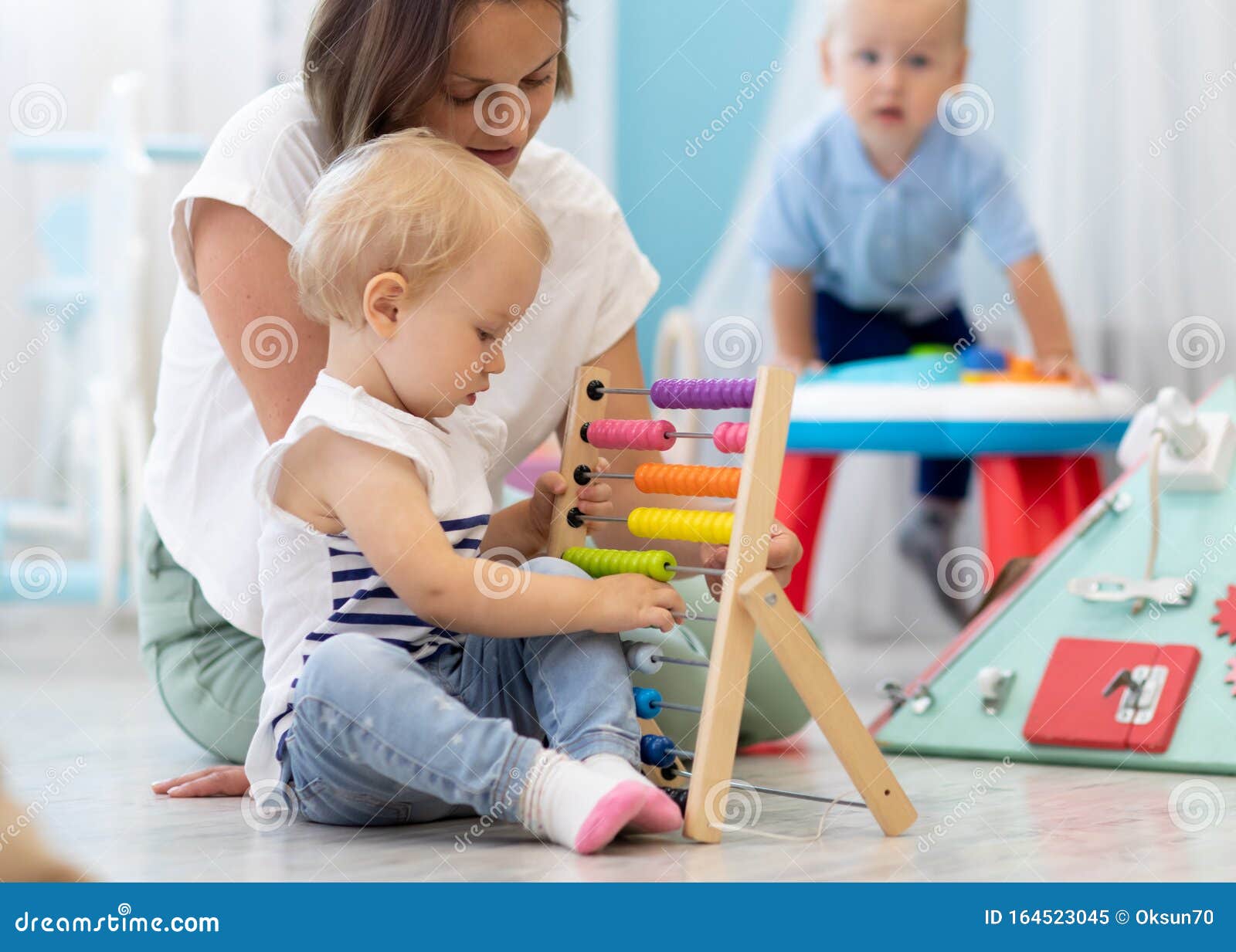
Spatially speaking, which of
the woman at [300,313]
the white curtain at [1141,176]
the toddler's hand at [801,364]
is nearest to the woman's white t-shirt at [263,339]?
the woman at [300,313]

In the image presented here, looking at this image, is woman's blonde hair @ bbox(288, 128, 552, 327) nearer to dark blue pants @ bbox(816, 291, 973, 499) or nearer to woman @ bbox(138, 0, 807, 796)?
woman @ bbox(138, 0, 807, 796)

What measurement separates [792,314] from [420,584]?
154 centimetres

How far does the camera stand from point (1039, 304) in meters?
2.28

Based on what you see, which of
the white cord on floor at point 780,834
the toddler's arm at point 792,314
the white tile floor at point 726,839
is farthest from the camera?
the toddler's arm at point 792,314

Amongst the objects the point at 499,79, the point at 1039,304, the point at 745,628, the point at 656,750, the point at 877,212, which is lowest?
the point at 656,750

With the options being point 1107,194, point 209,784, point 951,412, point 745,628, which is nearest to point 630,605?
point 745,628

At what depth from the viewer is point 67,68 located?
2.70 meters

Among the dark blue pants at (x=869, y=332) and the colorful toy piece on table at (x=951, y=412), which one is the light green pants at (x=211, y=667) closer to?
the colorful toy piece on table at (x=951, y=412)

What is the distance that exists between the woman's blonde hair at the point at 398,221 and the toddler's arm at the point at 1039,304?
1.43 meters

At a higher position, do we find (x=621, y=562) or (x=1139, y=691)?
(x=621, y=562)

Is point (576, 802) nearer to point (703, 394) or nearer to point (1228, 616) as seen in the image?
point (703, 394)

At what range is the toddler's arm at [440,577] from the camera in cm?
95
